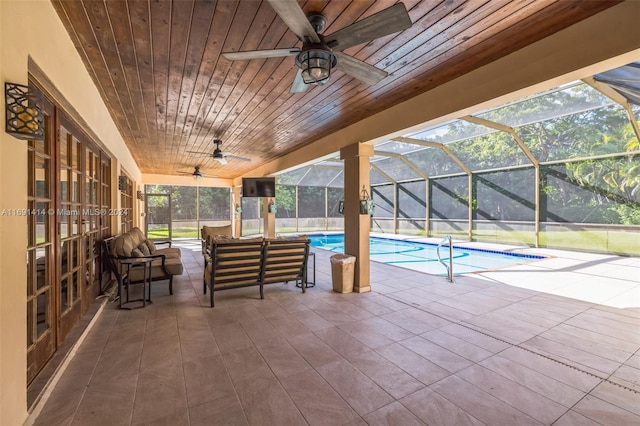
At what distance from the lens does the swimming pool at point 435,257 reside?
6667 mm

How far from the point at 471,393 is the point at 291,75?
3.16m

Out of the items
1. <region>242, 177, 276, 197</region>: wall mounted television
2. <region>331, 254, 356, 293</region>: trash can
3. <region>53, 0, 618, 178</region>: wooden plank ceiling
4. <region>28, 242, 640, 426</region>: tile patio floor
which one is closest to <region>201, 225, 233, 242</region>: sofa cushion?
<region>242, 177, 276, 197</region>: wall mounted television

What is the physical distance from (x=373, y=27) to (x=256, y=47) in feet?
3.69

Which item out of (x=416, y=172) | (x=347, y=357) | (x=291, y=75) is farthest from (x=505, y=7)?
(x=416, y=172)

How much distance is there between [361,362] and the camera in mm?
2412

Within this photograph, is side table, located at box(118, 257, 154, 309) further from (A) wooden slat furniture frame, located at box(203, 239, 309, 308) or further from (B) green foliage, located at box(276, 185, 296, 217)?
(B) green foliage, located at box(276, 185, 296, 217)

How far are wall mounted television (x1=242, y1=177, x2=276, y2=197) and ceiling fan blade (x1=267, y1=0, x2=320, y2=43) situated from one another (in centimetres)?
627

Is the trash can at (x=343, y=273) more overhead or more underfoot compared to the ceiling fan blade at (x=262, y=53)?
more underfoot

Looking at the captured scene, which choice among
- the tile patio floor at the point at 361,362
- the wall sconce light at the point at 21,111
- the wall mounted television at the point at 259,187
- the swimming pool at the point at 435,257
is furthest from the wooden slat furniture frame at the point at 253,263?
the wall mounted television at the point at 259,187

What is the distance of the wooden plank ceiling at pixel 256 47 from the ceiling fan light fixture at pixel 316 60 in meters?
0.31

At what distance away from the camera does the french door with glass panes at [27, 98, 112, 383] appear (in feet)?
6.61

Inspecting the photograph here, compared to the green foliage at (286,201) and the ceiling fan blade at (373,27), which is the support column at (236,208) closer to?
the green foliage at (286,201)

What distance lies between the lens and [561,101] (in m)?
5.72

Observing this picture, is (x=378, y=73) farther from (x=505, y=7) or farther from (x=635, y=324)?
(x=635, y=324)
